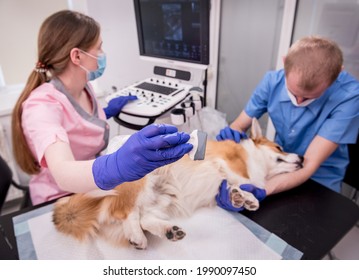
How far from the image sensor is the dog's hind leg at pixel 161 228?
93 centimetres

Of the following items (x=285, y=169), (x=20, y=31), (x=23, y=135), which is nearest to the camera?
(x=23, y=135)

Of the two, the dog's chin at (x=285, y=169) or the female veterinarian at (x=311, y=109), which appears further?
the dog's chin at (x=285, y=169)

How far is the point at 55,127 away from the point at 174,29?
1164 millimetres

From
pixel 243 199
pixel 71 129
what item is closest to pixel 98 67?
pixel 71 129

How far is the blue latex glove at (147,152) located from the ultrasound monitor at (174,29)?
1123 millimetres

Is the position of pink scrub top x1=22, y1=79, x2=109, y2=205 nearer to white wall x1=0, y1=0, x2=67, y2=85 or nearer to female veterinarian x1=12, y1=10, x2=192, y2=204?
female veterinarian x1=12, y1=10, x2=192, y2=204

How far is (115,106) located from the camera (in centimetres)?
177

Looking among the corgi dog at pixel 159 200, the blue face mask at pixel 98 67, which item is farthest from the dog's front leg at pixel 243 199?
the blue face mask at pixel 98 67

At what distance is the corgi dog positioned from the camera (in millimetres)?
967

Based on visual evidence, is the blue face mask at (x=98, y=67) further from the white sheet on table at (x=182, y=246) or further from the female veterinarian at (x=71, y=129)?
the white sheet on table at (x=182, y=246)

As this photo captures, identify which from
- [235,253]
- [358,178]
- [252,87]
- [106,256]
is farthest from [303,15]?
[106,256]

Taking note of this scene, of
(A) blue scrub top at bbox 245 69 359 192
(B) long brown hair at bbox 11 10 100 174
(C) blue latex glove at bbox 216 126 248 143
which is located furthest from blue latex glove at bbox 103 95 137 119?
(A) blue scrub top at bbox 245 69 359 192

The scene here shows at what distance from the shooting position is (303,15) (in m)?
1.87

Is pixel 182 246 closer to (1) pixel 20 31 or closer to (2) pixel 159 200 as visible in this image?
(2) pixel 159 200
